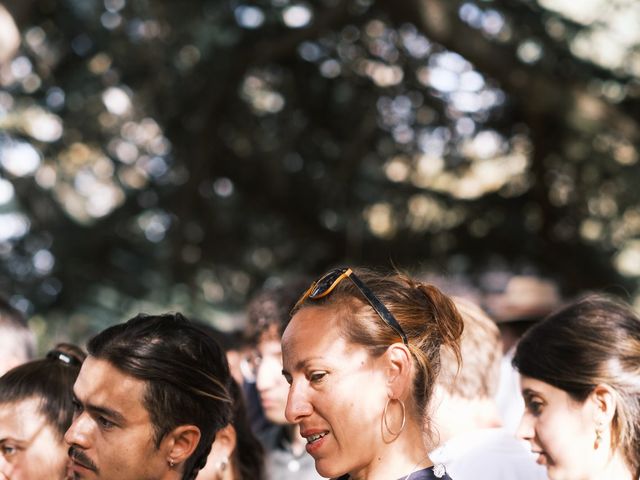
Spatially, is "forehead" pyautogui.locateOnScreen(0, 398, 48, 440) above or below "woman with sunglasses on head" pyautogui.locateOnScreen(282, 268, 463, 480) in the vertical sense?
below

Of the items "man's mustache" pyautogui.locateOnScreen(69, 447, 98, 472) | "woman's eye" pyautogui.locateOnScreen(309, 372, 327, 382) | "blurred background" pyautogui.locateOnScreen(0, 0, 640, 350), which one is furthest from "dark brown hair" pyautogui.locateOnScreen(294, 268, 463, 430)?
→ "blurred background" pyautogui.locateOnScreen(0, 0, 640, 350)

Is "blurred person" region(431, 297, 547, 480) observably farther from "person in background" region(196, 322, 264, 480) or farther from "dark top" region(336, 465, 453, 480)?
"dark top" region(336, 465, 453, 480)

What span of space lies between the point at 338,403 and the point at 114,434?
0.69 meters

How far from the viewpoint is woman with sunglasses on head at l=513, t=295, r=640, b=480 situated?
2986mm

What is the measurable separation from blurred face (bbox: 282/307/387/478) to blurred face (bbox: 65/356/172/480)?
0.52 meters

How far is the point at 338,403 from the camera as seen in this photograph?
87.4 inches

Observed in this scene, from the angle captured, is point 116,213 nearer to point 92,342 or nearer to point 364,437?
point 92,342

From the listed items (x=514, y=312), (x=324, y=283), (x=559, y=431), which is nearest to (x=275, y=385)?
(x=559, y=431)

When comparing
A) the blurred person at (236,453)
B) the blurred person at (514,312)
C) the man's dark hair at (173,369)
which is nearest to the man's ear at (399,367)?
the man's dark hair at (173,369)

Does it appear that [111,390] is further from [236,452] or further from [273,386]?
[273,386]

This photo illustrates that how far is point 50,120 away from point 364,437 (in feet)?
20.4

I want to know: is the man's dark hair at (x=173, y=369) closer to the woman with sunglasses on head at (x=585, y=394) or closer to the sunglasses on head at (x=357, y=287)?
the sunglasses on head at (x=357, y=287)

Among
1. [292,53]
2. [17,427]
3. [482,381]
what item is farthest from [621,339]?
[292,53]

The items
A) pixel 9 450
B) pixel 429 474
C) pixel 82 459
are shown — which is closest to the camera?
pixel 429 474
